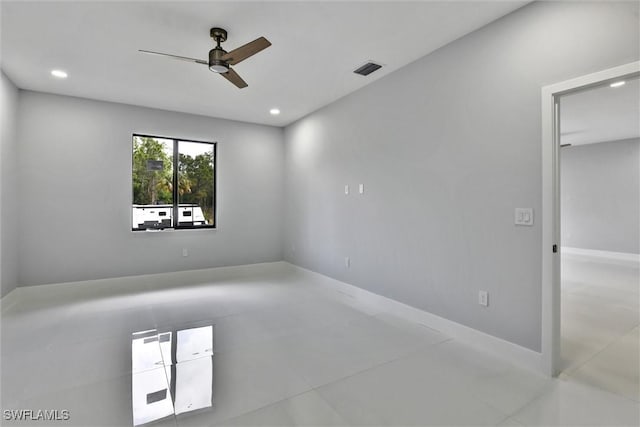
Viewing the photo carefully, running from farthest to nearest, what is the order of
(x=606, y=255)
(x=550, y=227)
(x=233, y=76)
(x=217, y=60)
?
(x=606, y=255) → (x=233, y=76) → (x=217, y=60) → (x=550, y=227)

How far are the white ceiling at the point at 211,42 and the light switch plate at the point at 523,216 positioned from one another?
1588 mm

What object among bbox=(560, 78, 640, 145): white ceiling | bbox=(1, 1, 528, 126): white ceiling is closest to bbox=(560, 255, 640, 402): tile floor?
bbox=(560, 78, 640, 145): white ceiling

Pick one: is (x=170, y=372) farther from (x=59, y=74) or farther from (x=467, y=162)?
(x=59, y=74)

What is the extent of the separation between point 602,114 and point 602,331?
411 centimetres

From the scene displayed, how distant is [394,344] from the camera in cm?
278

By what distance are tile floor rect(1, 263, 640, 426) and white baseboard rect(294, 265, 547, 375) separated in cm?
9

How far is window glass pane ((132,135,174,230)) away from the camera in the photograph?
4926 millimetres

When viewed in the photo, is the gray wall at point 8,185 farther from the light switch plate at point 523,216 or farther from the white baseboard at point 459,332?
the light switch plate at point 523,216

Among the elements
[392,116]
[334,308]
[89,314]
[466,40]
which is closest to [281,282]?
[334,308]

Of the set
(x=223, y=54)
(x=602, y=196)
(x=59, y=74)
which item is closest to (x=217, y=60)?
(x=223, y=54)

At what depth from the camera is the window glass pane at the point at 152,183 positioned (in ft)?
16.2

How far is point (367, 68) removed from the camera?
11.5 ft

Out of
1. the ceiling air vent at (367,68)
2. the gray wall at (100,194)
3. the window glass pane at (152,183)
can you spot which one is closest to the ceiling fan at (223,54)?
the ceiling air vent at (367,68)

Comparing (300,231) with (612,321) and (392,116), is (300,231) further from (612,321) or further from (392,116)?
(612,321)
